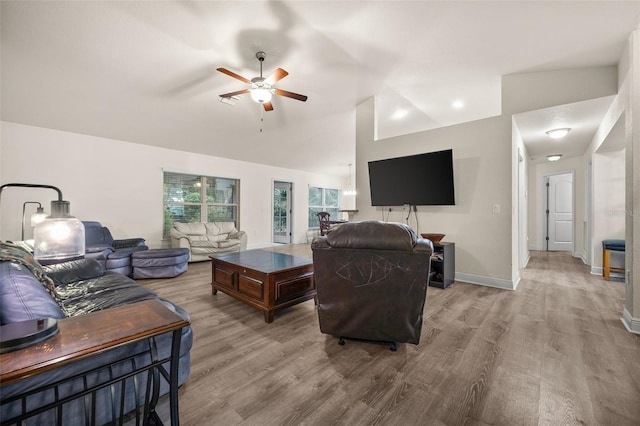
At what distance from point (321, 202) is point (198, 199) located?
14.5ft

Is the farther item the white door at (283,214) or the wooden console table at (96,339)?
the white door at (283,214)

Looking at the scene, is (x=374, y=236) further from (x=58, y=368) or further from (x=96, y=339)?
(x=58, y=368)

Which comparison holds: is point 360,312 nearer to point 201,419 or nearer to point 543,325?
point 201,419

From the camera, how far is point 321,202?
31.7 ft

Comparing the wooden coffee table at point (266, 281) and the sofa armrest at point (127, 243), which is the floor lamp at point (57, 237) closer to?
the wooden coffee table at point (266, 281)

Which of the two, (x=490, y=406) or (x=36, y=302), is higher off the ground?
(x=36, y=302)

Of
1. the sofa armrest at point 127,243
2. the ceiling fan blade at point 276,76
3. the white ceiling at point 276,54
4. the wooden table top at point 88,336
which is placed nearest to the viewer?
the wooden table top at point 88,336

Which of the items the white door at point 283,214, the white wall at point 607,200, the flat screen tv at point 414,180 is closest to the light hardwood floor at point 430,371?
the flat screen tv at point 414,180

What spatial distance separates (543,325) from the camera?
2.54 m

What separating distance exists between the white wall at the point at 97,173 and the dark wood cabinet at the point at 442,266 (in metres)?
5.13

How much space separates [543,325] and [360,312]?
1.93 m

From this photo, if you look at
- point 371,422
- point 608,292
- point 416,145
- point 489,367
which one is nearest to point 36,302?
point 371,422

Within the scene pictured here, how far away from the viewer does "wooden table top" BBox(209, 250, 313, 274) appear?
110 inches

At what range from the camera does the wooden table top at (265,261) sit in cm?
278
